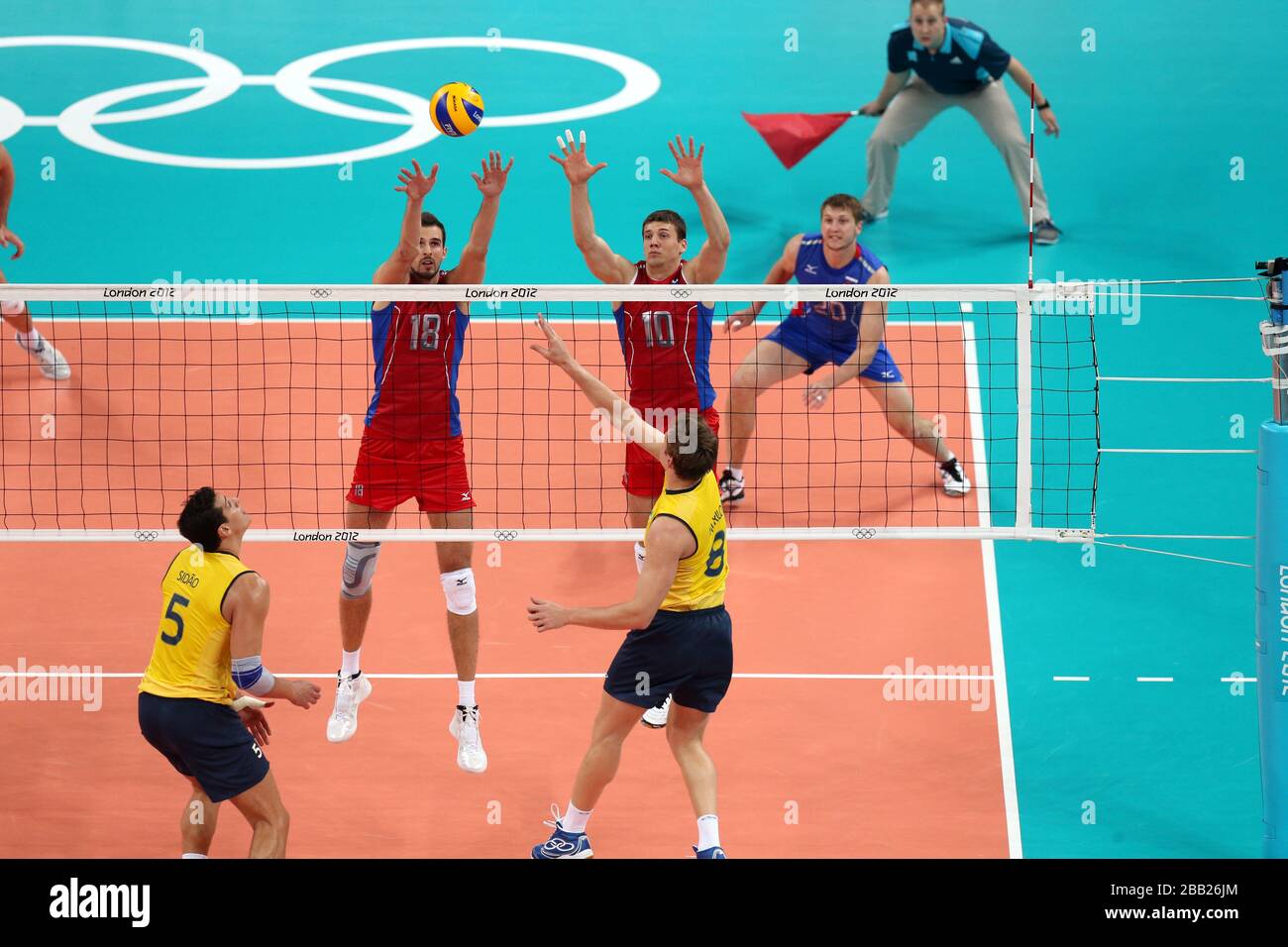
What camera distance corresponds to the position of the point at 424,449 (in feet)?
29.8

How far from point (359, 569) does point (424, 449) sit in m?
0.75

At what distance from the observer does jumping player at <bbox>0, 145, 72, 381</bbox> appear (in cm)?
1252

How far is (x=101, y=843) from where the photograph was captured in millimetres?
8289

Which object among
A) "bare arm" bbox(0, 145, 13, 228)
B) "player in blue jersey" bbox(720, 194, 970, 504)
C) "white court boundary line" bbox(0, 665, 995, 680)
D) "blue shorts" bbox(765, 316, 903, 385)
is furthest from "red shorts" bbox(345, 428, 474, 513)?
"bare arm" bbox(0, 145, 13, 228)

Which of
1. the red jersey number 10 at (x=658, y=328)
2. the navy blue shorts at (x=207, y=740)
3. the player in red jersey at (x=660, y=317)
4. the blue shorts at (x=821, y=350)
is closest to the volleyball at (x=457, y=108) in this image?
the player in red jersey at (x=660, y=317)

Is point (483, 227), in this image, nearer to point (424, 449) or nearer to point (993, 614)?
point (424, 449)

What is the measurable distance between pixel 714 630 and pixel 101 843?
3.30 metres

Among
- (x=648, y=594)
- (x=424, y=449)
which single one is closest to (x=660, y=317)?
(x=424, y=449)

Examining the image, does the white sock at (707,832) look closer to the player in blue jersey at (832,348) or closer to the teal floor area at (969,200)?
the teal floor area at (969,200)

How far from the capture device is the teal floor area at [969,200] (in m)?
9.57

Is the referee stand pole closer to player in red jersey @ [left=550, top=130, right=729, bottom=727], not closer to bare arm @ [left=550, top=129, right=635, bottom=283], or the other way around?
player in red jersey @ [left=550, top=130, right=729, bottom=727]
